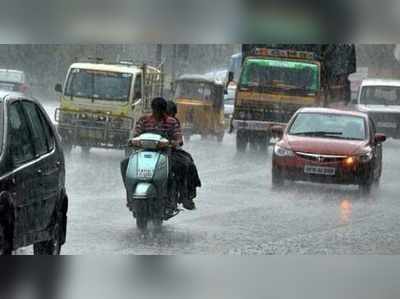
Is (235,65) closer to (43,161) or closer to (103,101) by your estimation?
(103,101)

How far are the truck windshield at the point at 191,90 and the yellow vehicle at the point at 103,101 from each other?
168 millimetres

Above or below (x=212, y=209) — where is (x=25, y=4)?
above

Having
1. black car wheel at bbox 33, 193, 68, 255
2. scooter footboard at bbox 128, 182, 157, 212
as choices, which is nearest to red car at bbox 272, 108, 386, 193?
scooter footboard at bbox 128, 182, 157, 212

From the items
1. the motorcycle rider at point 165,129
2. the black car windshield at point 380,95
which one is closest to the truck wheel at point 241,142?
the motorcycle rider at point 165,129

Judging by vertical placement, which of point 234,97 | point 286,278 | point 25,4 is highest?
point 25,4

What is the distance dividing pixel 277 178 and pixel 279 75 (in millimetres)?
863

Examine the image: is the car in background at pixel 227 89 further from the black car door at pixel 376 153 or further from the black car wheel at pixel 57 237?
the black car wheel at pixel 57 237

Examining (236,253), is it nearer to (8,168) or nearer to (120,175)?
(120,175)

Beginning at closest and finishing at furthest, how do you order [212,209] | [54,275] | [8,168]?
1. [8,168]
2. [54,275]
3. [212,209]

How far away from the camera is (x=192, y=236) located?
8617 mm

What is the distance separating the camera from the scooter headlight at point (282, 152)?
908 cm

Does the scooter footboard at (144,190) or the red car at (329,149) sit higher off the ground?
the red car at (329,149)

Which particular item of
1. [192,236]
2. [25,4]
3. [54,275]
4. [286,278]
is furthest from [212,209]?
[25,4]

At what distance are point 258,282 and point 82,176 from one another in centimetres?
162
